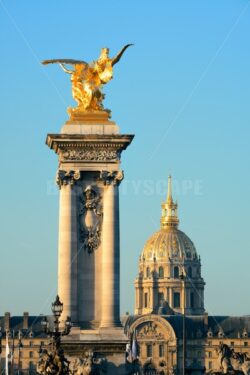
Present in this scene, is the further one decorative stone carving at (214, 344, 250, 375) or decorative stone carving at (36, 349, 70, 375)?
decorative stone carving at (214, 344, 250, 375)

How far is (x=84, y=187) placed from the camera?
5325cm

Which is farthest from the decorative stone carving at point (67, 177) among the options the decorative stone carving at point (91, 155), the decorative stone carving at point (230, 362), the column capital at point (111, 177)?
the decorative stone carving at point (230, 362)

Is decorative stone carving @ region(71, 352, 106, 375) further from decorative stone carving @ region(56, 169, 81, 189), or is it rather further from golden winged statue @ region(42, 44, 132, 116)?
golden winged statue @ region(42, 44, 132, 116)

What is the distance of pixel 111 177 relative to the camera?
53.0 meters

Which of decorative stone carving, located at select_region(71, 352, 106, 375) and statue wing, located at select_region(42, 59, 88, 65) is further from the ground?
statue wing, located at select_region(42, 59, 88, 65)

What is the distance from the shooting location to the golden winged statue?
5400 centimetres

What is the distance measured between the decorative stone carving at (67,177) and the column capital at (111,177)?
90 centimetres

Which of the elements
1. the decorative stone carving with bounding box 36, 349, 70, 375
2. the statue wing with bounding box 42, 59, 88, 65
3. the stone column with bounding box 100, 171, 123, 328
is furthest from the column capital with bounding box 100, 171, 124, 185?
the decorative stone carving with bounding box 36, 349, 70, 375

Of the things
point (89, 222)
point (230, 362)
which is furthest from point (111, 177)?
point (230, 362)

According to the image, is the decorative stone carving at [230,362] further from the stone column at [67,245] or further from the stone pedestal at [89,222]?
the stone column at [67,245]

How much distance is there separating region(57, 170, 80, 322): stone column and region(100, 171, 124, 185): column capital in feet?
3.05

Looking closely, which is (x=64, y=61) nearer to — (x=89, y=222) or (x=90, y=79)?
(x=90, y=79)

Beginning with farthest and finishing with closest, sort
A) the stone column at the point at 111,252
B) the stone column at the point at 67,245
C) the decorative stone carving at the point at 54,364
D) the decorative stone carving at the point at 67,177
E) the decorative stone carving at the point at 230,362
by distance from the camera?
1. the decorative stone carving at the point at 230,362
2. the decorative stone carving at the point at 67,177
3. the stone column at the point at 67,245
4. the stone column at the point at 111,252
5. the decorative stone carving at the point at 54,364

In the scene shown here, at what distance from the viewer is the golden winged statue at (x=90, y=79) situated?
54000 millimetres
